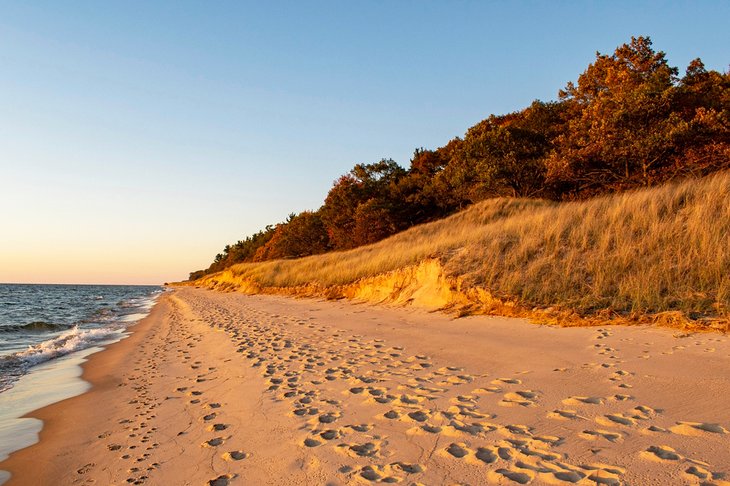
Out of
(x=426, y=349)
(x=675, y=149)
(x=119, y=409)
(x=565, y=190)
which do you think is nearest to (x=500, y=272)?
(x=426, y=349)

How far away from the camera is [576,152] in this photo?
17.6 metres

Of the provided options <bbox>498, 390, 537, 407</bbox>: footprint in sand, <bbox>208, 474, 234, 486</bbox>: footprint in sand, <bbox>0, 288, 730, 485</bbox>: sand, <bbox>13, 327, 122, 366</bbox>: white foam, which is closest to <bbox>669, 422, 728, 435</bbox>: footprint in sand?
<bbox>0, 288, 730, 485</bbox>: sand

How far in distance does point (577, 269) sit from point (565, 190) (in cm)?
1648

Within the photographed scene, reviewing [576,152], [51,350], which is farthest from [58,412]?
[576,152]

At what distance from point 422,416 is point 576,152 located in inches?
683

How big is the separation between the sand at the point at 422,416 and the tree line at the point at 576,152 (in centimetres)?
1348

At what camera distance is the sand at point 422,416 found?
8.61 ft

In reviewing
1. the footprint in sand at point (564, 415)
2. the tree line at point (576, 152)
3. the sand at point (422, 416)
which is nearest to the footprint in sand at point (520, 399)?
the sand at point (422, 416)

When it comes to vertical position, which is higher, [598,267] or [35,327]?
[598,267]

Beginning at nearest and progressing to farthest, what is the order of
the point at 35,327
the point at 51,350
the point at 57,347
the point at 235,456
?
the point at 235,456
the point at 51,350
the point at 57,347
the point at 35,327

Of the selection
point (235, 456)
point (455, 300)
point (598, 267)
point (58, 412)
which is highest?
point (598, 267)

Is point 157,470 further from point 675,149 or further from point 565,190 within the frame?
point 565,190

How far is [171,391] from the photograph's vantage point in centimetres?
553

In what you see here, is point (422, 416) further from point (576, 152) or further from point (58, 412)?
point (576, 152)
